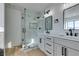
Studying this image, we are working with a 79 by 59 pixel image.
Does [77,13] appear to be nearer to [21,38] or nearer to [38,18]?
[38,18]

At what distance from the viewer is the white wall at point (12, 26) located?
2234 millimetres

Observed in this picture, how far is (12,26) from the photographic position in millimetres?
2256

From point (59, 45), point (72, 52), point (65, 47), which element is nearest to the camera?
point (72, 52)

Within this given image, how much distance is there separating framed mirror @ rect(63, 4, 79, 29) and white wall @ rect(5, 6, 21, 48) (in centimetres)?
97

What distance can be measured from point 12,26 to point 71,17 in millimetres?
1231

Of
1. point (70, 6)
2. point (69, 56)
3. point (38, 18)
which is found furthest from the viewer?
point (38, 18)

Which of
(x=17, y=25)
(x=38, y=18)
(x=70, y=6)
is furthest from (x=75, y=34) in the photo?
(x=17, y=25)

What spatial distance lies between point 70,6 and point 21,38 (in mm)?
1204

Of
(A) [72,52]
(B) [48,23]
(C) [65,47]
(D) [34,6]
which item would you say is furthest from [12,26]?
(A) [72,52]

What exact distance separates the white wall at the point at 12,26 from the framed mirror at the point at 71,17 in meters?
0.97

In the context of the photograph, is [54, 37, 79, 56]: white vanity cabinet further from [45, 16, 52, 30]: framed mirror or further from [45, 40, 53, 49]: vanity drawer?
[45, 16, 52, 30]: framed mirror

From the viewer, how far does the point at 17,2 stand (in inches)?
86.4

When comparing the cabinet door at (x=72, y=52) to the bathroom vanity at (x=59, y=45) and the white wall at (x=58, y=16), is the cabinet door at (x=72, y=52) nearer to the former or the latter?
the bathroom vanity at (x=59, y=45)

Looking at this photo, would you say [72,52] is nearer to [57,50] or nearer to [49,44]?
[57,50]
